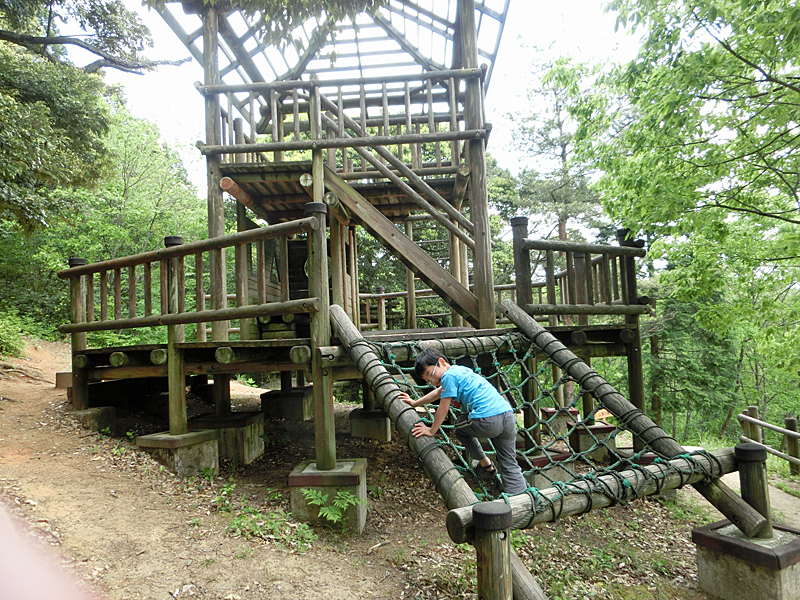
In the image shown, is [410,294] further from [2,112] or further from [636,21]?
[2,112]

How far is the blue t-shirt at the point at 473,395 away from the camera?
3727 mm

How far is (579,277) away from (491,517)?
176 inches

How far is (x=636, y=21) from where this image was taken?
6141 mm

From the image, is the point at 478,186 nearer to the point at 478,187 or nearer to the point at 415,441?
the point at 478,187

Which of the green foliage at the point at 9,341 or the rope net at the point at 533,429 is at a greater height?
the green foliage at the point at 9,341

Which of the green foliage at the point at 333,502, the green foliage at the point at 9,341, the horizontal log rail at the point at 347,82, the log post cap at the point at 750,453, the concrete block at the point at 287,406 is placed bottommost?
the green foliage at the point at 333,502

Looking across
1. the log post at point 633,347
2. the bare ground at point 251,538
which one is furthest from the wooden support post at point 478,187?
the bare ground at point 251,538

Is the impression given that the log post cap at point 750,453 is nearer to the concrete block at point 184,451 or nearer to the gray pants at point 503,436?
the gray pants at point 503,436

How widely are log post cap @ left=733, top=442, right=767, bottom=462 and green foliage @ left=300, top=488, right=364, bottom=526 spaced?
315 centimetres

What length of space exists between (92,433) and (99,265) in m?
1.99

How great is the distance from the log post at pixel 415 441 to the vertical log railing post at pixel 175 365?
191cm

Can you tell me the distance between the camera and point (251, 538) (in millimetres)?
3945

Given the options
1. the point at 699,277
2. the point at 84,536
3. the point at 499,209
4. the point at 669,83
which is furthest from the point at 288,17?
the point at 499,209

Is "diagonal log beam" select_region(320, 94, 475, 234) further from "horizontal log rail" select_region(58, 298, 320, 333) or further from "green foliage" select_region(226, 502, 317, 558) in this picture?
"green foliage" select_region(226, 502, 317, 558)
